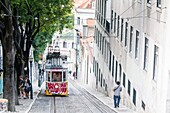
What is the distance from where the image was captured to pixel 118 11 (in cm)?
3850

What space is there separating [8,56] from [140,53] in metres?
7.44

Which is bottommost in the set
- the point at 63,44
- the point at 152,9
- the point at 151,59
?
the point at 63,44

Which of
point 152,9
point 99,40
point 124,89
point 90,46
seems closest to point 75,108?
point 124,89

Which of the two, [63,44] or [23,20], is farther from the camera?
[63,44]

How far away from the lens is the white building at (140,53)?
68.3 ft

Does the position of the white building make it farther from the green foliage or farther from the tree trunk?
the tree trunk

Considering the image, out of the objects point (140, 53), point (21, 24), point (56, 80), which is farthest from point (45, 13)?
point (140, 53)

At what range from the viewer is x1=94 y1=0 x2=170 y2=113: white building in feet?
68.3

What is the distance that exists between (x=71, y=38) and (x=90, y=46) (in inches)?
1494

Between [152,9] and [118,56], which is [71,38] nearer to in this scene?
[118,56]

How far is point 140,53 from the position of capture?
26.8 meters

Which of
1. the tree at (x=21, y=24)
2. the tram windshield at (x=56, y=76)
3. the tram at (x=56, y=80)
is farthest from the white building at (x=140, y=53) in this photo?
the tree at (x=21, y=24)

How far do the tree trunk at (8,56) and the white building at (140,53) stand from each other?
649 cm

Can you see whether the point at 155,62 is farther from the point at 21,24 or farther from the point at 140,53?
the point at 21,24
